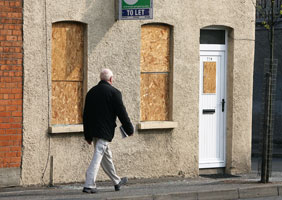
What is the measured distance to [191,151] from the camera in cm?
1272

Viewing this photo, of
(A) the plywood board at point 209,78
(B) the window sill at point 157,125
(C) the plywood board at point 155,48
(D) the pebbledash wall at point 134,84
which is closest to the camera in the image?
(D) the pebbledash wall at point 134,84

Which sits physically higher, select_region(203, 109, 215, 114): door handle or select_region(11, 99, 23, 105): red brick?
select_region(11, 99, 23, 105): red brick

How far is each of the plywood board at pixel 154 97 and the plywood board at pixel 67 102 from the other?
1253 mm

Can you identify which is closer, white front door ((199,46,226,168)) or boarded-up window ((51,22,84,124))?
boarded-up window ((51,22,84,124))

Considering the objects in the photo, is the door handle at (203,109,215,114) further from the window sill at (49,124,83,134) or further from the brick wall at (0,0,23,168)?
the brick wall at (0,0,23,168)

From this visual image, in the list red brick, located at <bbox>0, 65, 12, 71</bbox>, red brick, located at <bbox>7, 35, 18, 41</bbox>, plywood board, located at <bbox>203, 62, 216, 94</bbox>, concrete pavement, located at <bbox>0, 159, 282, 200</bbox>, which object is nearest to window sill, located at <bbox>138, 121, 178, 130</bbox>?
concrete pavement, located at <bbox>0, 159, 282, 200</bbox>

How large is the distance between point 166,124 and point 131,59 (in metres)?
1.35

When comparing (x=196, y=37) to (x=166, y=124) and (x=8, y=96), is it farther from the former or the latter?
(x=8, y=96)

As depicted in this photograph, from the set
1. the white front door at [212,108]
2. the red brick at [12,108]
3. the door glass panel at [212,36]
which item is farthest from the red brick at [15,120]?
the door glass panel at [212,36]

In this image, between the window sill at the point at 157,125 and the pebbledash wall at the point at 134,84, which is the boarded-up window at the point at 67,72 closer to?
the pebbledash wall at the point at 134,84

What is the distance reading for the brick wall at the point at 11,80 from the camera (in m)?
10.7

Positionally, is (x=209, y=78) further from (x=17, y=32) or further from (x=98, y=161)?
(x=17, y=32)

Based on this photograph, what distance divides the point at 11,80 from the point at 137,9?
2365 millimetres

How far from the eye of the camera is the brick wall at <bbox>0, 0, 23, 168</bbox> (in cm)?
1069
